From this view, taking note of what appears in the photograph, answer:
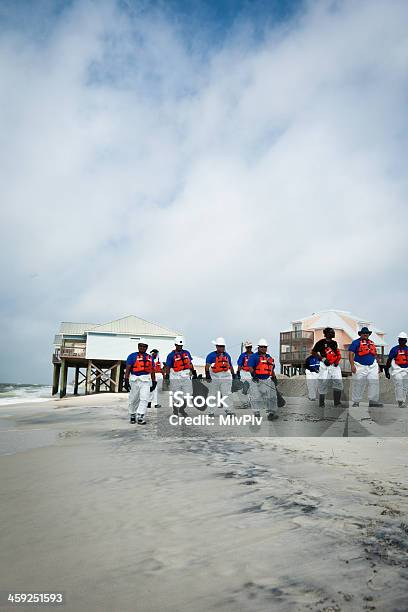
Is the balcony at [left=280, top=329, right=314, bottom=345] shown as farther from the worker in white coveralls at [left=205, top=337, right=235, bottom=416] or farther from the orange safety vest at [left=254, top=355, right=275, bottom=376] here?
the orange safety vest at [left=254, top=355, right=275, bottom=376]

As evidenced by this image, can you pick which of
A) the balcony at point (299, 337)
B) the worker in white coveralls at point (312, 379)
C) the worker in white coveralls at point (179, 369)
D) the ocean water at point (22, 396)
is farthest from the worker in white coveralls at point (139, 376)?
the balcony at point (299, 337)

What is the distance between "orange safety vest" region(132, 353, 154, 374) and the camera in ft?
33.8

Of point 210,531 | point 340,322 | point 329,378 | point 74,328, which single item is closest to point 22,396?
point 74,328

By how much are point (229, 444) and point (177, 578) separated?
434cm

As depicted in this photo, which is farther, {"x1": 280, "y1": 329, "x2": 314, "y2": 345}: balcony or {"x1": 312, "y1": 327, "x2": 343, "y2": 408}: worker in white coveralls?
{"x1": 280, "y1": 329, "x2": 314, "y2": 345}: balcony

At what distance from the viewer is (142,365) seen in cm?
1034

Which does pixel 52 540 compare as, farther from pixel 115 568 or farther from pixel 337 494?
pixel 337 494

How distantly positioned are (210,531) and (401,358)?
398 inches

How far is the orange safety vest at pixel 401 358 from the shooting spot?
1148 cm

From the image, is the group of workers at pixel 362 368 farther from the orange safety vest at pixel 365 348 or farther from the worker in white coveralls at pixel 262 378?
the worker in white coveralls at pixel 262 378

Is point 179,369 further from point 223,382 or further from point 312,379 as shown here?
point 312,379

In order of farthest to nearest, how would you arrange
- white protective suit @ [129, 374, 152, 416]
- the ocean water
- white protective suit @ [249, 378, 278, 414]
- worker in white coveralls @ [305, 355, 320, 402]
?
1. the ocean water
2. worker in white coveralls @ [305, 355, 320, 402]
3. white protective suit @ [249, 378, 278, 414]
4. white protective suit @ [129, 374, 152, 416]

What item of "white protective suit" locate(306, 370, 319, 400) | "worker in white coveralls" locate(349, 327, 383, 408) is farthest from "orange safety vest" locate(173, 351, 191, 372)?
"white protective suit" locate(306, 370, 319, 400)

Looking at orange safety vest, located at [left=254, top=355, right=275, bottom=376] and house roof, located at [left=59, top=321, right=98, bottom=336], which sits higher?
house roof, located at [left=59, top=321, right=98, bottom=336]
